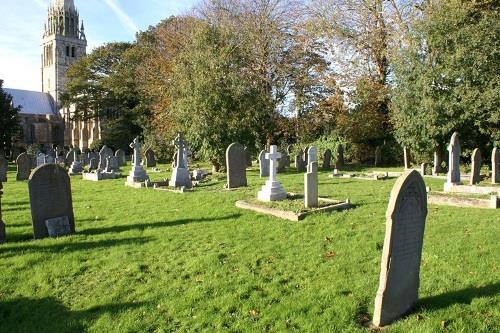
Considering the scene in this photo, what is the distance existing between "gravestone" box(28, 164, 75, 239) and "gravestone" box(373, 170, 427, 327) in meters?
6.54

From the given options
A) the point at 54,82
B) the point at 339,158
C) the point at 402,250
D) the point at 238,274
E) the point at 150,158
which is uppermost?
the point at 54,82

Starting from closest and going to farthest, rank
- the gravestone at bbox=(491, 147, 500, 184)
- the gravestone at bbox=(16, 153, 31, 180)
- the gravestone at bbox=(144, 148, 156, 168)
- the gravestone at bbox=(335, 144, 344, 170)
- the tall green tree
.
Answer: the gravestone at bbox=(491, 147, 500, 184)
the gravestone at bbox=(16, 153, 31, 180)
the gravestone at bbox=(335, 144, 344, 170)
the gravestone at bbox=(144, 148, 156, 168)
the tall green tree

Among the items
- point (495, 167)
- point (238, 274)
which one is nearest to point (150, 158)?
point (495, 167)

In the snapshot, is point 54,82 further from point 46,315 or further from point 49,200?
point 46,315

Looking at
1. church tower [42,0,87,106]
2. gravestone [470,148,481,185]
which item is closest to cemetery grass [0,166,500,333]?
gravestone [470,148,481,185]

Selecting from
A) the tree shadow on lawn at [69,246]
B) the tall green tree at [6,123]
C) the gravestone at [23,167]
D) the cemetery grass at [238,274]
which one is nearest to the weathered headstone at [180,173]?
the cemetery grass at [238,274]

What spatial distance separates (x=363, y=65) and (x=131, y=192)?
20.7 m

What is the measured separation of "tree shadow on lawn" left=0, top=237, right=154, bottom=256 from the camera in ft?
23.9

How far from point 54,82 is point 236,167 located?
8229 centimetres

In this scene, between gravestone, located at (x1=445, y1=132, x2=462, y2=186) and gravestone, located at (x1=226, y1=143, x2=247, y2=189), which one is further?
gravestone, located at (x1=226, y1=143, x2=247, y2=189)

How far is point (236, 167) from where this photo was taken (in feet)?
46.5

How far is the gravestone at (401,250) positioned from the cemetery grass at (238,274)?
171 mm

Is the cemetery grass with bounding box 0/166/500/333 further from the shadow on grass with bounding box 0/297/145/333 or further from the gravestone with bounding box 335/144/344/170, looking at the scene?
the gravestone with bounding box 335/144/344/170

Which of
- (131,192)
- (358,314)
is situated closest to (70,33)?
(131,192)
